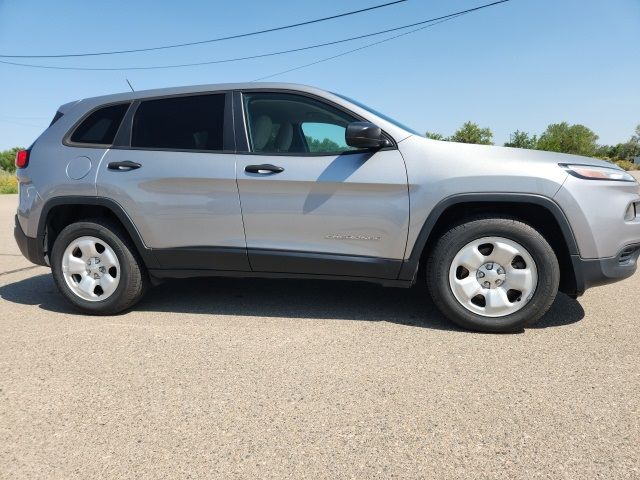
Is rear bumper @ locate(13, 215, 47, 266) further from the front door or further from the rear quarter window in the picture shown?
the front door

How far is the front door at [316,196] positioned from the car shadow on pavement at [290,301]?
17.6 inches

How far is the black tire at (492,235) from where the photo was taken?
3004mm

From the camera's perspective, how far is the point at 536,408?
2.19m

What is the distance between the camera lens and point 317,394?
234cm

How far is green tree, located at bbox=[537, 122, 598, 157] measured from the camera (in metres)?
66.4

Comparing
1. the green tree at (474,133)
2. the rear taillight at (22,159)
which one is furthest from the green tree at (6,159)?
the rear taillight at (22,159)

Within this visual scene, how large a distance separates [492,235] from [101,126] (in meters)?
3.14

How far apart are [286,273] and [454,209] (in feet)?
4.23

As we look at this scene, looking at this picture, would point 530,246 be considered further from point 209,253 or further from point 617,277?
point 209,253

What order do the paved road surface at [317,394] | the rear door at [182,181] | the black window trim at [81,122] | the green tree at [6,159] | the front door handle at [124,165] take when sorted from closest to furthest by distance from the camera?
the paved road surface at [317,394], the rear door at [182,181], the front door handle at [124,165], the black window trim at [81,122], the green tree at [6,159]

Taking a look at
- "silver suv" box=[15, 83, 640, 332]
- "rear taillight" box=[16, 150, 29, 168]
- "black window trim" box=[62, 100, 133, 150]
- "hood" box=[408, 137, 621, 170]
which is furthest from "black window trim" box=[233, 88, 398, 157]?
"rear taillight" box=[16, 150, 29, 168]

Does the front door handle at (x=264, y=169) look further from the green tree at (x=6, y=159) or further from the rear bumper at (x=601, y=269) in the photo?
the green tree at (x=6, y=159)

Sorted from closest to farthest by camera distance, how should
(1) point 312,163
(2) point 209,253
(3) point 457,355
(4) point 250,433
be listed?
(4) point 250,433 → (3) point 457,355 → (1) point 312,163 → (2) point 209,253

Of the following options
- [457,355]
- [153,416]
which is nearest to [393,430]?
[457,355]
